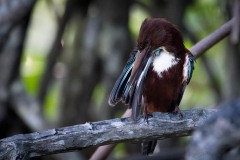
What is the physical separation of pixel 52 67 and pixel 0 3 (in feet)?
4.03

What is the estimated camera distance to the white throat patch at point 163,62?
3246 millimetres

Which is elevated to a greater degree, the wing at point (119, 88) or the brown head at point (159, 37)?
the brown head at point (159, 37)

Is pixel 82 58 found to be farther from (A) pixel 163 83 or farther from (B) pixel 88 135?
(B) pixel 88 135

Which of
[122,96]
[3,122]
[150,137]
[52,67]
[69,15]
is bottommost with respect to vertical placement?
[150,137]

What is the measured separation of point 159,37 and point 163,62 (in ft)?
0.42

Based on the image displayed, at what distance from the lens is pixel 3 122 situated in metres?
4.52

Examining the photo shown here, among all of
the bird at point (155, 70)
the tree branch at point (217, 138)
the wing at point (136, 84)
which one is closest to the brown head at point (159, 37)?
the bird at point (155, 70)

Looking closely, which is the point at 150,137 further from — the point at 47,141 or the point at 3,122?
the point at 3,122

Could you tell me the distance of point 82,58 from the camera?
508cm

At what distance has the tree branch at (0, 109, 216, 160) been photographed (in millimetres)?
2385

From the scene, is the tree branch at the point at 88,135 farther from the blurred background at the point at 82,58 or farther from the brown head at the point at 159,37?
the blurred background at the point at 82,58

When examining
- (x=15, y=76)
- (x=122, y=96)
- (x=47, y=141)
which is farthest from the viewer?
(x=15, y=76)

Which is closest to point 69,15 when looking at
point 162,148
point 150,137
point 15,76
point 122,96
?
point 15,76

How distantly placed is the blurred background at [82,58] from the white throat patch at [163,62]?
2.55 feet
